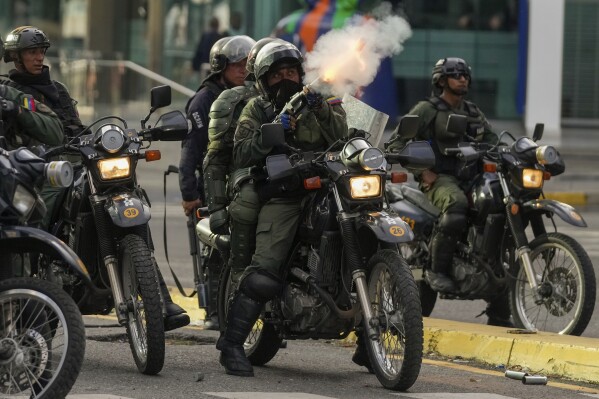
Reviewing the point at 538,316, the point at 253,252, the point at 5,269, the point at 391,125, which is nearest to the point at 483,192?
the point at 538,316

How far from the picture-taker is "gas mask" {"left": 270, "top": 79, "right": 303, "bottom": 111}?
8672mm

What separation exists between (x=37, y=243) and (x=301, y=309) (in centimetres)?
173

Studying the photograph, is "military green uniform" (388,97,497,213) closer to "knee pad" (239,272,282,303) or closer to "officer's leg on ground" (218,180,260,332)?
"officer's leg on ground" (218,180,260,332)

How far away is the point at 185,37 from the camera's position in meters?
28.8

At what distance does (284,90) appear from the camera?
8.69 metres

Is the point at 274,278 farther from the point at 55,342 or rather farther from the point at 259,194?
the point at 55,342

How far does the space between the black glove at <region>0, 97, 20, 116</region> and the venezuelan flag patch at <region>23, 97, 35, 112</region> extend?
0.53 ft

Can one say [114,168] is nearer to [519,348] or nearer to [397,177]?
[397,177]

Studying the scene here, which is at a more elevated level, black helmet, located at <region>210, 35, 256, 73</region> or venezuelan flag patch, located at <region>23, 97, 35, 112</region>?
black helmet, located at <region>210, 35, 256, 73</region>

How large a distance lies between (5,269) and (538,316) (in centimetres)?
422

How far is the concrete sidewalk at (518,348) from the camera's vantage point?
28.8ft

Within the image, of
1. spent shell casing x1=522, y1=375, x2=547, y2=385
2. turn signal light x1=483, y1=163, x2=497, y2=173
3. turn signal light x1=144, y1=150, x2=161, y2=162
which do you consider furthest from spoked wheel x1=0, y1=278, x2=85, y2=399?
turn signal light x1=483, y1=163, x2=497, y2=173

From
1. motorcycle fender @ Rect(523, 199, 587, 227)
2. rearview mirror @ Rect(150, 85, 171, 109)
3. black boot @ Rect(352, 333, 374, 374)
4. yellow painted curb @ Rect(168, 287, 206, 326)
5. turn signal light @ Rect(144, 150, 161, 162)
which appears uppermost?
rearview mirror @ Rect(150, 85, 171, 109)

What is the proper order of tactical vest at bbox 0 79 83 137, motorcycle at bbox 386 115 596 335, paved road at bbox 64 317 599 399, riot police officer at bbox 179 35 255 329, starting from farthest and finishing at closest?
1. riot police officer at bbox 179 35 255 329
2. motorcycle at bbox 386 115 596 335
3. tactical vest at bbox 0 79 83 137
4. paved road at bbox 64 317 599 399
